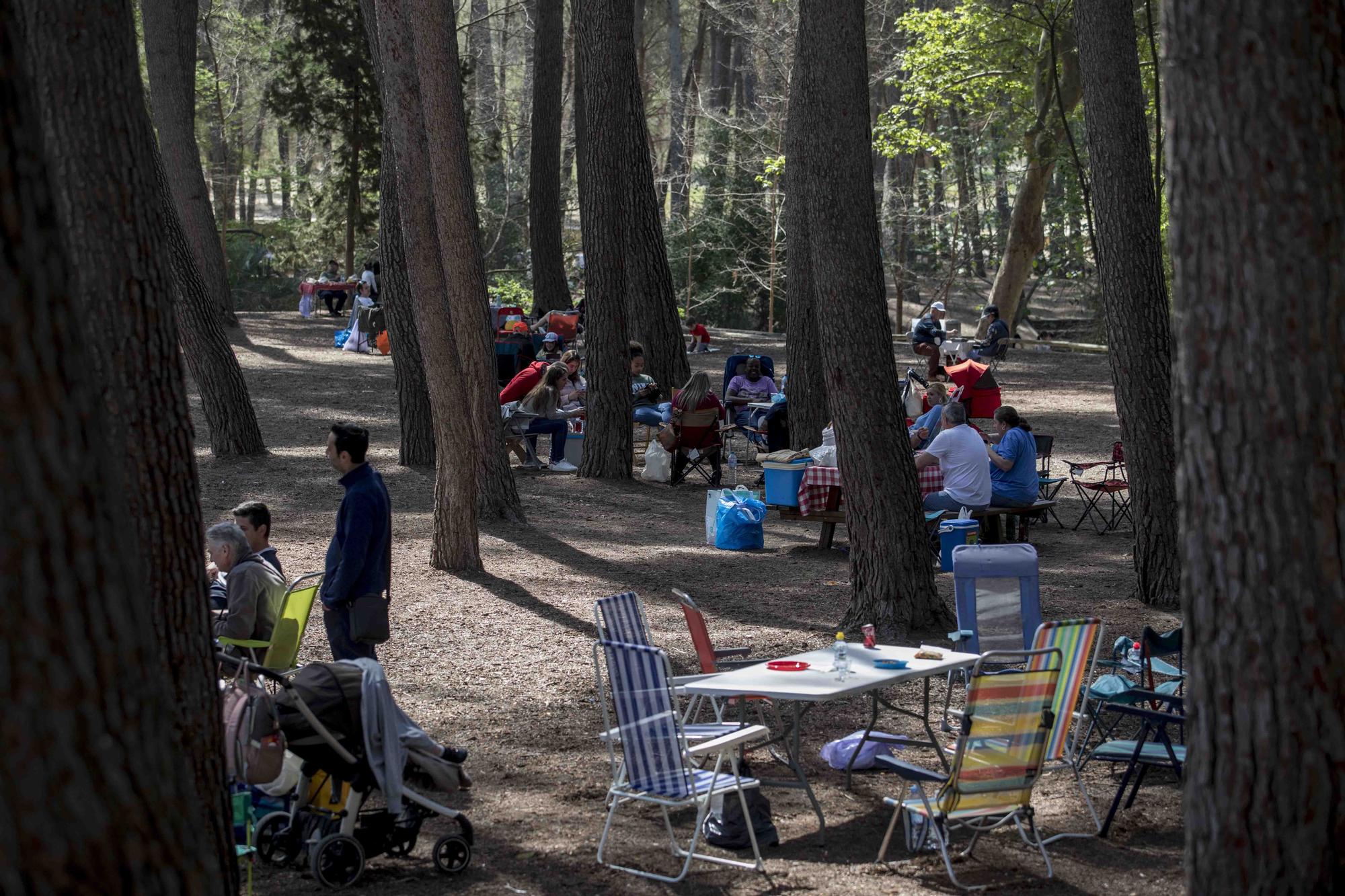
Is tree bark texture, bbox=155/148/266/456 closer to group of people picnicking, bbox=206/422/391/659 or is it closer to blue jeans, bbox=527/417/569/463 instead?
blue jeans, bbox=527/417/569/463

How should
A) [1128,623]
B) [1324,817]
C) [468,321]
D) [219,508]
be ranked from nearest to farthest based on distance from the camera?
1. [1324,817]
2. [1128,623]
3. [468,321]
4. [219,508]

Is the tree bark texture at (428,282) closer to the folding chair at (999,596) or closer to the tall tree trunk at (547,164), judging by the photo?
the folding chair at (999,596)

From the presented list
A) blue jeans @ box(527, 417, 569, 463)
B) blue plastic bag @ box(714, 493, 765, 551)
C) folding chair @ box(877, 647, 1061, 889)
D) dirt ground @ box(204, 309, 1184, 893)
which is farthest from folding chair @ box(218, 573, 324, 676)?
blue jeans @ box(527, 417, 569, 463)

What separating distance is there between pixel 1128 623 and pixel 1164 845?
3.78m

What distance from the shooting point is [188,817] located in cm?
257

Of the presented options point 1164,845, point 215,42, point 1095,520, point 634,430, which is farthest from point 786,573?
point 215,42

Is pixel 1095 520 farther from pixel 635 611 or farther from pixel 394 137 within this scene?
pixel 635 611

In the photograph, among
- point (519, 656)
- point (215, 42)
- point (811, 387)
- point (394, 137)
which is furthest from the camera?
point (215, 42)

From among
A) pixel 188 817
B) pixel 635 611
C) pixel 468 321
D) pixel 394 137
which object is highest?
pixel 394 137

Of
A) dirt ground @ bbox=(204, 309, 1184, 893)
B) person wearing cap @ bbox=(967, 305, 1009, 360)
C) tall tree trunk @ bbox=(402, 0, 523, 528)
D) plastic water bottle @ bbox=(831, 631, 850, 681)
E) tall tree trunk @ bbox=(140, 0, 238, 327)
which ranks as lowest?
dirt ground @ bbox=(204, 309, 1184, 893)

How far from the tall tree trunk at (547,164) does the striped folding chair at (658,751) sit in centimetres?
2081

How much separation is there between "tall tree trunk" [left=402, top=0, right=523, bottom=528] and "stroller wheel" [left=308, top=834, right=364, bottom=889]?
18.4ft

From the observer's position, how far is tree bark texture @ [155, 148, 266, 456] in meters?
14.8

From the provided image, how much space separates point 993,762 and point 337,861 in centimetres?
243
